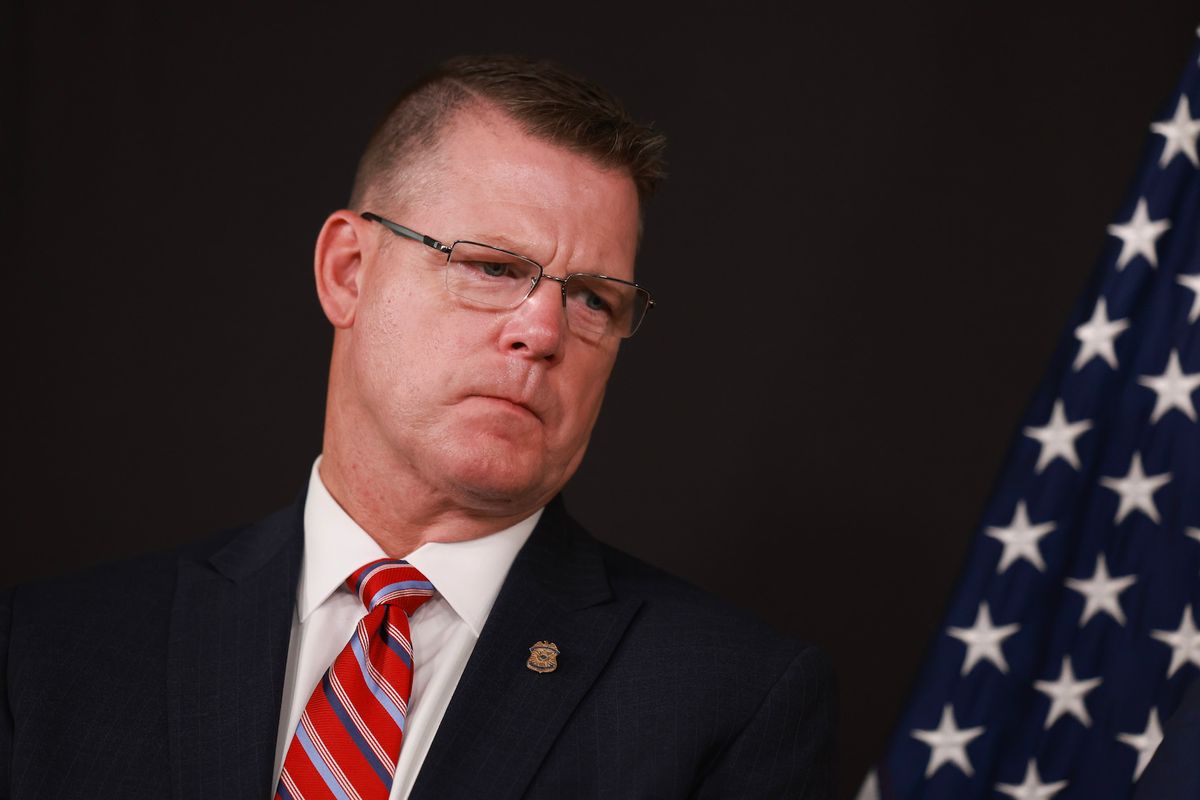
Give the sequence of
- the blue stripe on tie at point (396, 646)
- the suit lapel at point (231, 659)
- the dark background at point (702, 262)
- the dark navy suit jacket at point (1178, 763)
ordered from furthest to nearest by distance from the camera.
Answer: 1. the dark background at point (702, 262)
2. the blue stripe on tie at point (396, 646)
3. the suit lapel at point (231, 659)
4. the dark navy suit jacket at point (1178, 763)

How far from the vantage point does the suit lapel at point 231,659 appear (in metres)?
2.32

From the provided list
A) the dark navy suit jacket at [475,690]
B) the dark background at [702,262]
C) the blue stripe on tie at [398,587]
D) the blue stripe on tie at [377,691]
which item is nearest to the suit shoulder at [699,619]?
the dark navy suit jacket at [475,690]

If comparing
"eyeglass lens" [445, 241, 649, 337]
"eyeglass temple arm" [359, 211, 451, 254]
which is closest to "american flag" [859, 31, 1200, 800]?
"eyeglass lens" [445, 241, 649, 337]

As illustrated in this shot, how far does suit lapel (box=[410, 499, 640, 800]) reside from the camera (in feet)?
7.64

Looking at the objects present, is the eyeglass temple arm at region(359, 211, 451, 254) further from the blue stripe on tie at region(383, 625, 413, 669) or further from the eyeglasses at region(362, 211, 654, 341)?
the blue stripe on tie at region(383, 625, 413, 669)

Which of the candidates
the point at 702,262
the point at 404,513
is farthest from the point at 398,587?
the point at 702,262

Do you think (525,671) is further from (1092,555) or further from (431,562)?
(1092,555)

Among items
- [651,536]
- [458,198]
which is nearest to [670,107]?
[651,536]

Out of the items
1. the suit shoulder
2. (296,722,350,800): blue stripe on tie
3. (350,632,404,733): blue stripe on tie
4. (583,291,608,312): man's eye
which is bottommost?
(296,722,350,800): blue stripe on tie

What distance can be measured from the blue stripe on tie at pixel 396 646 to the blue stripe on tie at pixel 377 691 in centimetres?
4

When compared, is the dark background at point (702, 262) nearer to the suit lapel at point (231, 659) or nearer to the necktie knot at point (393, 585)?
the suit lapel at point (231, 659)

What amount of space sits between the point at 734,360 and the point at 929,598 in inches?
30.2

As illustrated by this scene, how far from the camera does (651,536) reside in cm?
378

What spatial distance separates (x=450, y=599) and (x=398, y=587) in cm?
9
